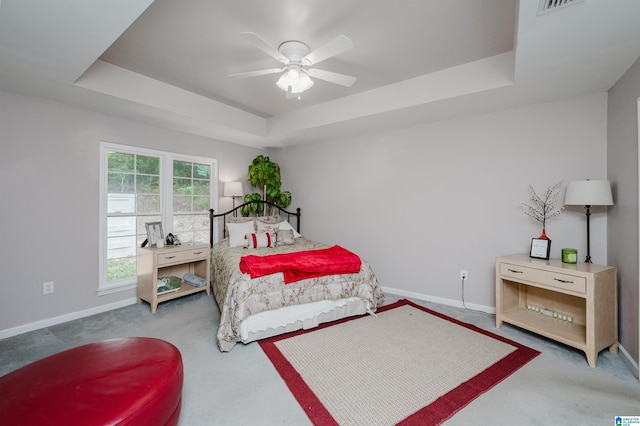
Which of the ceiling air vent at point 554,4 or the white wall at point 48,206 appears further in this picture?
the white wall at point 48,206

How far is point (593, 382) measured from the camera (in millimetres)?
1931

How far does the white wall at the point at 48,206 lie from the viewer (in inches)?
105

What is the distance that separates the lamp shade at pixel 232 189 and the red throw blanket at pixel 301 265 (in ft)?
Answer: 5.83

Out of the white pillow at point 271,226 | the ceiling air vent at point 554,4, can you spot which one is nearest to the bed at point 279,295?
the white pillow at point 271,226

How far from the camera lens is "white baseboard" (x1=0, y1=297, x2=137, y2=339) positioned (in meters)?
2.65

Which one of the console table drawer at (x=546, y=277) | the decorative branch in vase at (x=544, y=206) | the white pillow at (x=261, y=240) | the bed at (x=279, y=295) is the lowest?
the bed at (x=279, y=295)

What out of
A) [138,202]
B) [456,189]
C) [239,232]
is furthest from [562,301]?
[138,202]

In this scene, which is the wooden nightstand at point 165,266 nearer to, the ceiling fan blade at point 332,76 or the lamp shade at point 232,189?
the lamp shade at point 232,189

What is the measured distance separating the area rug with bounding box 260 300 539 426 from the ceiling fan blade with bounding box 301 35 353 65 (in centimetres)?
233

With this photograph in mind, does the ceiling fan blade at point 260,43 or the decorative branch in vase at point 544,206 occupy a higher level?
the ceiling fan blade at point 260,43

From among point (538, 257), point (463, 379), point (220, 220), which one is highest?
point (220, 220)

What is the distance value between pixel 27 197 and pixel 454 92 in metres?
4.39

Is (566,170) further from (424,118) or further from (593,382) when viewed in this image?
(593,382)

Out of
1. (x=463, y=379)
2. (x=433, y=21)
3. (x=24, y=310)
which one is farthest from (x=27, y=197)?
(x=463, y=379)
